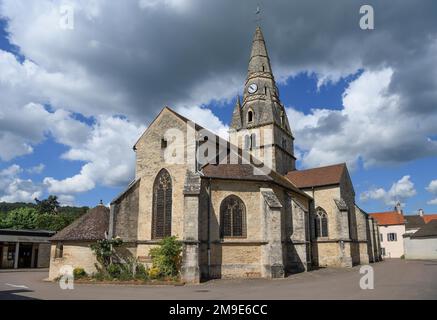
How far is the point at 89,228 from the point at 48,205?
247 ft

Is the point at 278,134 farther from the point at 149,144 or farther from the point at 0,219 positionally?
the point at 0,219

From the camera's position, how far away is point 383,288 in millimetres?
16375

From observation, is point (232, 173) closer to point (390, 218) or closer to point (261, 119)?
point (261, 119)

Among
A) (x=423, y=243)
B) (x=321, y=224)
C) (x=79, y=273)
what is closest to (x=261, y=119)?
(x=321, y=224)

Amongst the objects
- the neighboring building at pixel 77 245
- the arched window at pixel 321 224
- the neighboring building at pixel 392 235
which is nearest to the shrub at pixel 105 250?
the neighboring building at pixel 77 245

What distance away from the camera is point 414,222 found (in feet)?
208

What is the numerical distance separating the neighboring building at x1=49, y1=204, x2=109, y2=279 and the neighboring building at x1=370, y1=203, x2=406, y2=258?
2039 inches

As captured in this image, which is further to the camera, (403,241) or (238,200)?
(403,241)

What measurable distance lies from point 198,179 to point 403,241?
4864 centimetres

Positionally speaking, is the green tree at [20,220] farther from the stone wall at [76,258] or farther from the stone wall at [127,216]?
the stone wall at [127,216]

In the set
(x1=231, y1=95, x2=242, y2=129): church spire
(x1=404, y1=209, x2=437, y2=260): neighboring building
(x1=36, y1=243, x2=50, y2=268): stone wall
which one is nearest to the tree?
(x1=36, y1=243, x2=50, y2=268): stone wall

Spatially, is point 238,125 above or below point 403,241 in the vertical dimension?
above
